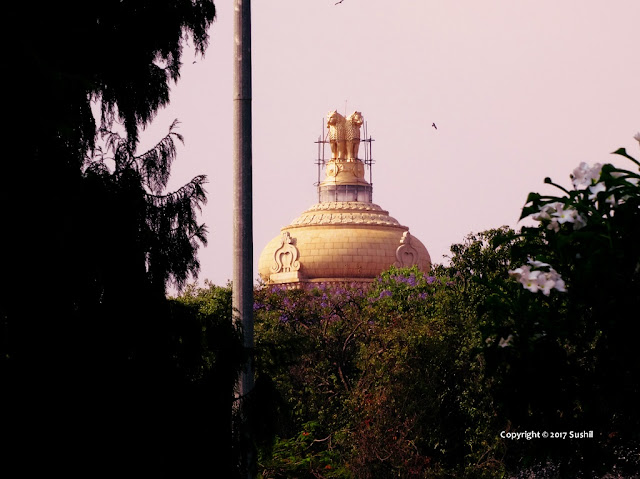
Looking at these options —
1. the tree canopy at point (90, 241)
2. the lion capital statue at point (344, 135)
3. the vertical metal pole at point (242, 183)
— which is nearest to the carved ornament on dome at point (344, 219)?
the lion capital statue at point (344, 135)

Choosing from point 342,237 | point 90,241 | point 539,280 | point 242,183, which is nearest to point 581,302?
point 539,280

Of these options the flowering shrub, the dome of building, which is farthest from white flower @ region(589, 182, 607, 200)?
the dome of building

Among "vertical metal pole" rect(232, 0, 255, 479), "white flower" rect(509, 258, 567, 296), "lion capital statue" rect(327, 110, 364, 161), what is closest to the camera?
"white flower" rect(509, 258, 567, 296)

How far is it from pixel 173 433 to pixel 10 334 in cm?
161

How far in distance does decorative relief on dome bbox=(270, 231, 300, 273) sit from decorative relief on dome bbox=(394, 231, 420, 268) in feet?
17.7

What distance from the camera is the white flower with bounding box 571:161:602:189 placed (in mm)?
9398

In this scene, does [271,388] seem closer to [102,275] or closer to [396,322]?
[102,275]

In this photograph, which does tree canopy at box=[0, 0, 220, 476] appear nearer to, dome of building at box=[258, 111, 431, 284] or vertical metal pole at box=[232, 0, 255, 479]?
vertical metal pole at box=[232, 0, 255, 479]

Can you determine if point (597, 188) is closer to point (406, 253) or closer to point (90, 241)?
point (90, 241)

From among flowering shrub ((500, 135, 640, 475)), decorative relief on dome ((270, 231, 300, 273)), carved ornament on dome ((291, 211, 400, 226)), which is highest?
carved ornament on dome ((291, 211, 400, 226))

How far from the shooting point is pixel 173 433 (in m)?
10.7

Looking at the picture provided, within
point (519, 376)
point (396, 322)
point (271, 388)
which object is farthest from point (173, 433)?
point (396, 322)

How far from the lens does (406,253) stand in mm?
75125

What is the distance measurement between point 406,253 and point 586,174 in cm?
6579
